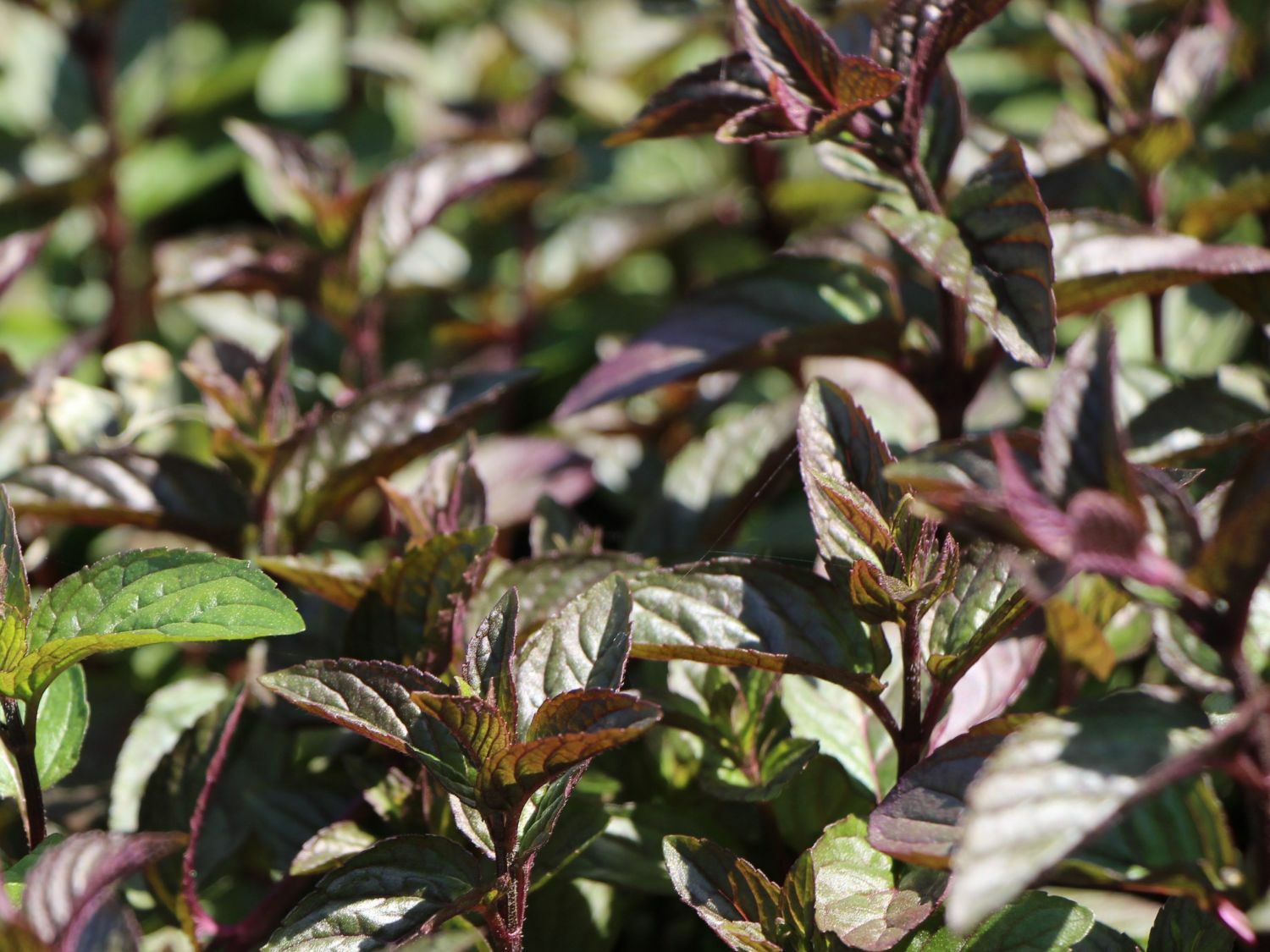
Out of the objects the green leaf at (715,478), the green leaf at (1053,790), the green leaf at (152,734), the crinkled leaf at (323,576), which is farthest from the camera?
the green leaf at (715,478)


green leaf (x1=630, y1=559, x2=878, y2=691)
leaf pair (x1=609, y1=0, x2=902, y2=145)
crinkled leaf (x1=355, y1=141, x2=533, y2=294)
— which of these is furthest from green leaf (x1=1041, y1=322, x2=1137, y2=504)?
crinkled leaf (x1=355, y1=141, x2=533, y2=294)

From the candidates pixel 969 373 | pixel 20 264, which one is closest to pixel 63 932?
pixel 969 373

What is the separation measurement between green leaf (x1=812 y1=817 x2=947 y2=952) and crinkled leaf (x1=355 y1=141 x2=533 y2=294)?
3.45 ft

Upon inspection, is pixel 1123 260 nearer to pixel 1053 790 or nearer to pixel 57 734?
pixel 1053 790

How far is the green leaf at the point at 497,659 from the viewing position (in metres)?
0.96

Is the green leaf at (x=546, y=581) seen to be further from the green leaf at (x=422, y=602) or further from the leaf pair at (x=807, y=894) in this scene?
the leaf pair at (x=807, y=894)

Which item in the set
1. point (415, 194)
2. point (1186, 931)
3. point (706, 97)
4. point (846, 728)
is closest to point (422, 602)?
point (846, 728)

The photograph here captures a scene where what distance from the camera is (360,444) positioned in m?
1.37

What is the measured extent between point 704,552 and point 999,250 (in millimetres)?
397

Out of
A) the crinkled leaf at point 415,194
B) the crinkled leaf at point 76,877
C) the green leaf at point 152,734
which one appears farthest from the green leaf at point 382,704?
the crinkled leaf at point 415,194

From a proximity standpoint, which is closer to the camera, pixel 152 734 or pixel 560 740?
pixel 560 740

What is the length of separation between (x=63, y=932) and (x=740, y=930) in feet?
1.63

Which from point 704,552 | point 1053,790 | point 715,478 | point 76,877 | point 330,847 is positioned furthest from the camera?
point 715,478

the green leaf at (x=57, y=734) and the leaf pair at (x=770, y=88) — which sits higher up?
the leaf pair at (x=770, y=88)
